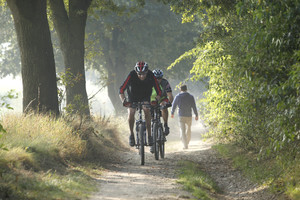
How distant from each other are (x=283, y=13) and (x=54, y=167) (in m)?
4.81

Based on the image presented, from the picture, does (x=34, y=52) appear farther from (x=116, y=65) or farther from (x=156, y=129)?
(x=116, y=65)

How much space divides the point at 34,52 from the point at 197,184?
17.5ft

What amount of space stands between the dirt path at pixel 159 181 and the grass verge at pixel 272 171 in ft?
0.57

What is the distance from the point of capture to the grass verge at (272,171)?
668 centimetres

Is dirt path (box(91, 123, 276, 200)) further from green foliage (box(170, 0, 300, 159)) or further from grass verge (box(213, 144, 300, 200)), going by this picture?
green foliage (box(170, 0, 300, 159))

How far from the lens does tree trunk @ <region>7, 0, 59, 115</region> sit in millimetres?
10430

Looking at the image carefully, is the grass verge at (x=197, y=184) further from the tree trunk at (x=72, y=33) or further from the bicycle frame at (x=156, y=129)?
the tree trunk at (x=72, y=33)

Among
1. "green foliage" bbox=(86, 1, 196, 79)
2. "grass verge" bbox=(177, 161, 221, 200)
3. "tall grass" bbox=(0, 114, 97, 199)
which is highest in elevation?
"green foliage" bbox=(86, 1, 196, 79)

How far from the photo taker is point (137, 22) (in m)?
30.9

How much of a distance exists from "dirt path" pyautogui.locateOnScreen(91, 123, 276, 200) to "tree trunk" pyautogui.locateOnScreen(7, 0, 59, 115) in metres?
2.46

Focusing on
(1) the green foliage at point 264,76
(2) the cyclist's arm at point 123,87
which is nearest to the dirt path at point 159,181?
(1) the green foliage at point 264,76

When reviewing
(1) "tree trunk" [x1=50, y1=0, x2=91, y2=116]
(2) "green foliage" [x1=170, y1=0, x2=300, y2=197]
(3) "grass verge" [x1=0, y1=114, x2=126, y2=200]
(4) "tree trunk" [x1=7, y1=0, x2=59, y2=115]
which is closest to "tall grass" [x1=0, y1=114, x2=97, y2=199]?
(3) "grass verge" [x1=0, y1=114, x2=126, y2=200]

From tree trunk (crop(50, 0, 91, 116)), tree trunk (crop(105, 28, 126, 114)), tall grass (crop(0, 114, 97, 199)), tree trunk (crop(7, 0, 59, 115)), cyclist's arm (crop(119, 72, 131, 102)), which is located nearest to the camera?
tall grass (crop(0, 114, 97, 199))

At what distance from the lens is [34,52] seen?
10.5 m
